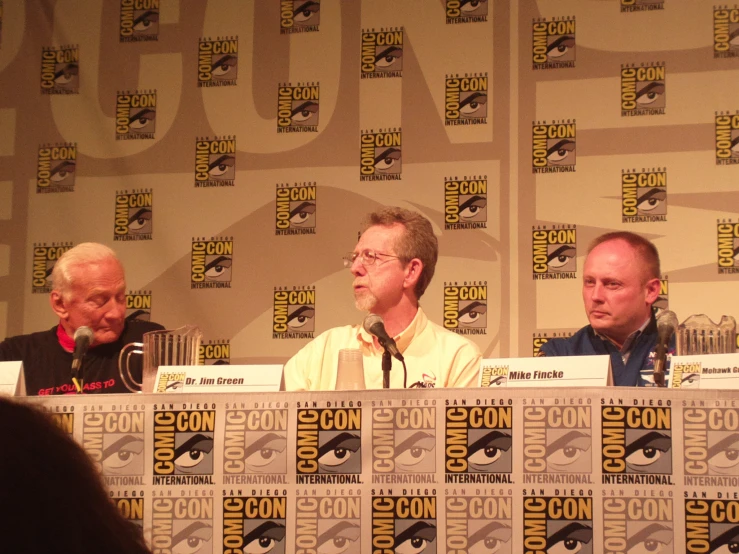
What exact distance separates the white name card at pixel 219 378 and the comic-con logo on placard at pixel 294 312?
2.37 meters

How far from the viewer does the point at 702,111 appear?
436 cm

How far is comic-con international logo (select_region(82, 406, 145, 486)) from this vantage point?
2107 mm

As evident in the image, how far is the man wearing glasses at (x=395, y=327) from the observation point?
326cm

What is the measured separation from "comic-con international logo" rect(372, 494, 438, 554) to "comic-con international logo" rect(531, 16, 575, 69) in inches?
121

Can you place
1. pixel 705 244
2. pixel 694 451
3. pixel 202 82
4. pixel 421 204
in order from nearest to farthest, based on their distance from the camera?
pixel 694 451 < pixel 705 244 < pixel 421 204 < pixel 202 82

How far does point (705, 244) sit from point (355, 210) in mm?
1714

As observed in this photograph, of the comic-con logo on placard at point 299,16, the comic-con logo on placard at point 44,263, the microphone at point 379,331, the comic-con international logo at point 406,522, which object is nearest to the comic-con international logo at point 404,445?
the comic-con international logo at point 406,522

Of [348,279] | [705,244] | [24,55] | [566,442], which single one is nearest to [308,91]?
[348,279]

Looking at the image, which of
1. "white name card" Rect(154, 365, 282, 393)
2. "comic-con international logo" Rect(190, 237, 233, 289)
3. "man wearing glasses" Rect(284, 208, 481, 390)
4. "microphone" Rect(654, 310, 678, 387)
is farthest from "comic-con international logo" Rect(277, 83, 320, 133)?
"microphone" Rect(654, 310, 678, 387)

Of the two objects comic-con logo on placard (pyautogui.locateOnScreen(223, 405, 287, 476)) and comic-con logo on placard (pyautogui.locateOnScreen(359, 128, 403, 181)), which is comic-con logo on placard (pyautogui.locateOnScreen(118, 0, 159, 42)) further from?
comic-con logo on placard (pyautogui.locateOnScreen(223, 405, 287, 476))

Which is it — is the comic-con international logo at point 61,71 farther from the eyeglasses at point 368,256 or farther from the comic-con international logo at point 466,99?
the eyeglasses at point 368,256

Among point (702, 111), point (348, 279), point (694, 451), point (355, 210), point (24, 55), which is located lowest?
point (694, 451)

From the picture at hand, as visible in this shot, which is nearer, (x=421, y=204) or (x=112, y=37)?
(x=421, y=204)

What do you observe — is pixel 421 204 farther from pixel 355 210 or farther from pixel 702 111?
pixel 702 111
